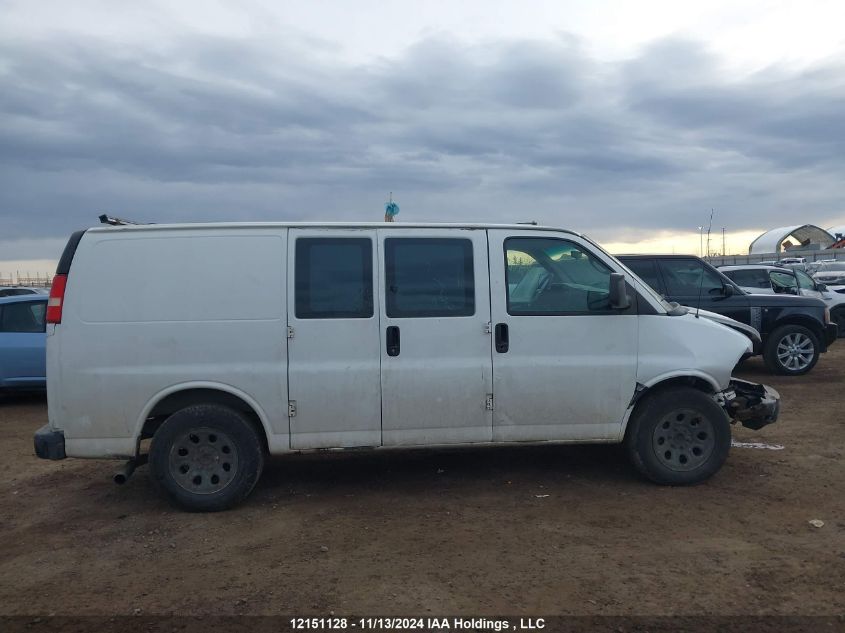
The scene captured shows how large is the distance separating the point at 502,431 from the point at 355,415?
1.15m

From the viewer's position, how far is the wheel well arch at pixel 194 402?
17.7 feet

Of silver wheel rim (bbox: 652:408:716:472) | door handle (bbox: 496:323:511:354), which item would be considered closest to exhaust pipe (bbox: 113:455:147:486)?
door handle (bbox: 496:323:511:354)

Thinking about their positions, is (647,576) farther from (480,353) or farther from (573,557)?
(480,353)

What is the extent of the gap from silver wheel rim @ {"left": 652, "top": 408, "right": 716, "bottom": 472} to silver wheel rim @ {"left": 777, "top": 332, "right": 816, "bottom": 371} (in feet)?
22.0

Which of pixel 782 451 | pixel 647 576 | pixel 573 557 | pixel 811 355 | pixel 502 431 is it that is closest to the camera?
pixel 647 576

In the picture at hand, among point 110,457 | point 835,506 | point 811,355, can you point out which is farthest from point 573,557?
point 811,355

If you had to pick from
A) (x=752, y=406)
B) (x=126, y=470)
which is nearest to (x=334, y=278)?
(x=126, y=470)

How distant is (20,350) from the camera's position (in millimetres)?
10234

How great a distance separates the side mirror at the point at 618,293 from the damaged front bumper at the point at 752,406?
A: 1243 mm

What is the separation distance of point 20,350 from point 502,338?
25.6 feet

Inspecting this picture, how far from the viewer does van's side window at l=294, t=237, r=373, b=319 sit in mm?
5477

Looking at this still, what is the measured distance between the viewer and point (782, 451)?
6.89m

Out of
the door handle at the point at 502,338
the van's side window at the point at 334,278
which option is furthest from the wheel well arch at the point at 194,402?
the door handle at the point at 502,338

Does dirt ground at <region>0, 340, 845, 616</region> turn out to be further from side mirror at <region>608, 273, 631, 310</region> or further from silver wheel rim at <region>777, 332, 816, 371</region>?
silver wheel rim at <region>777, 332, 816, 371</region>
